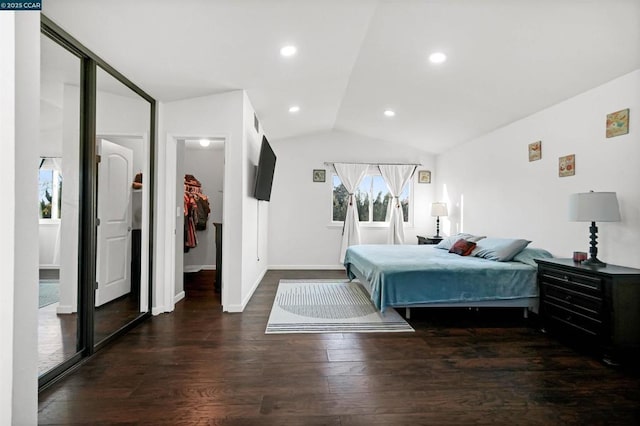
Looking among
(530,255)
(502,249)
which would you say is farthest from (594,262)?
(502,249)

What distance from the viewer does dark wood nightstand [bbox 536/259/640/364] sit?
92.4 inches

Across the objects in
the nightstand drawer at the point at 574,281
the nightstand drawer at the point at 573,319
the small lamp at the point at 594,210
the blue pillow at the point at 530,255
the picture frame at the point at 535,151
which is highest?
the picture frame at the point at 535,151

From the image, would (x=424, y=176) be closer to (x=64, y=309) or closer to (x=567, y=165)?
(x=567, y=165)

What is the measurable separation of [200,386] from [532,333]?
2.90 metres

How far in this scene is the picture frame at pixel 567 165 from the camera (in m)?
3.22

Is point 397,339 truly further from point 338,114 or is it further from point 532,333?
point 338,114

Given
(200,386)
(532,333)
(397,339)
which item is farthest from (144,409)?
(532,333)

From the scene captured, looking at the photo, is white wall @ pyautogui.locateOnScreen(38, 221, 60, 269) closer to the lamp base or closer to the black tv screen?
the black tv screen

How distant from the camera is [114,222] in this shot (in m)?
2.97

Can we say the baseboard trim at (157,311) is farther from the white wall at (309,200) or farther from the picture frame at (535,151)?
the picture frame at (535,151)

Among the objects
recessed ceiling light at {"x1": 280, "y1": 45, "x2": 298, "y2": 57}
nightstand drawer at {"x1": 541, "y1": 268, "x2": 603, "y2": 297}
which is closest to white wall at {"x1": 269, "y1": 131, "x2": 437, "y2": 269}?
recessed ceiling light at {"x1": 280, "y1": 45, "x2": 298, "y2": 57}

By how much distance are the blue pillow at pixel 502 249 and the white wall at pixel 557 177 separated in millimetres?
329

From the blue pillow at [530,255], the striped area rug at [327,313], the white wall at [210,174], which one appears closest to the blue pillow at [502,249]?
the blue pillow at [530,255]

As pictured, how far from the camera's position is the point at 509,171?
4223 mm
